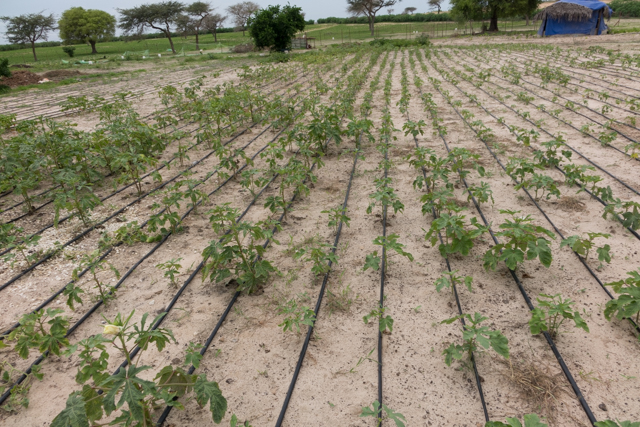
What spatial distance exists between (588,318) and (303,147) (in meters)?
3.38

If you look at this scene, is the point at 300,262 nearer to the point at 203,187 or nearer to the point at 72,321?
the point at 72,321

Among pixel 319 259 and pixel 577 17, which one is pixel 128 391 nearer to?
pixel 319 259

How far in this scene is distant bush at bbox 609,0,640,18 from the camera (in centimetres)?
3700

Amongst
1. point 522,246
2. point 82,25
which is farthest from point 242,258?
point 82,25

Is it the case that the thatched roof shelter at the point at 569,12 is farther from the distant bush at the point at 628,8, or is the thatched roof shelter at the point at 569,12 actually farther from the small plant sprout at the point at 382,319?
the small plant sprout at the point at 382,319

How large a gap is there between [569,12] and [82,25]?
39.2 meters

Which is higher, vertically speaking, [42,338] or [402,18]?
[402,18]

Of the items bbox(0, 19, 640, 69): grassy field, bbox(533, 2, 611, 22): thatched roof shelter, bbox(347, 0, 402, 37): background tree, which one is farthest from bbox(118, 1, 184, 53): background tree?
bbox(533, 2, 611, 22): thatched roof shelter

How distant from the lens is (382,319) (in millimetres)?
2320

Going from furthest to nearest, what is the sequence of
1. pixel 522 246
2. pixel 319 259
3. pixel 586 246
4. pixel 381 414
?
1. pixel 319 259
2. pixel 586 246
3. pixel 522 246
4. pixel 381 414

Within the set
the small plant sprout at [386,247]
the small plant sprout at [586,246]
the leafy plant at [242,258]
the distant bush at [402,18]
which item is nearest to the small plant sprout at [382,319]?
the small plant sprout at [386,247]

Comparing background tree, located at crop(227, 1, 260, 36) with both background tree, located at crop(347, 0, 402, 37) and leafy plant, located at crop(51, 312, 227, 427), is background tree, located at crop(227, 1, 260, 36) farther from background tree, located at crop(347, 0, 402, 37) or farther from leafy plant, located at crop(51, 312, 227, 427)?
leafy plant, located at crop(51, 312, 227, 427)

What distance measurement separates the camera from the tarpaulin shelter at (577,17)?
20.9 metres

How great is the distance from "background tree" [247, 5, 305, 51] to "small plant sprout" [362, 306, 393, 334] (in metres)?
23.1
